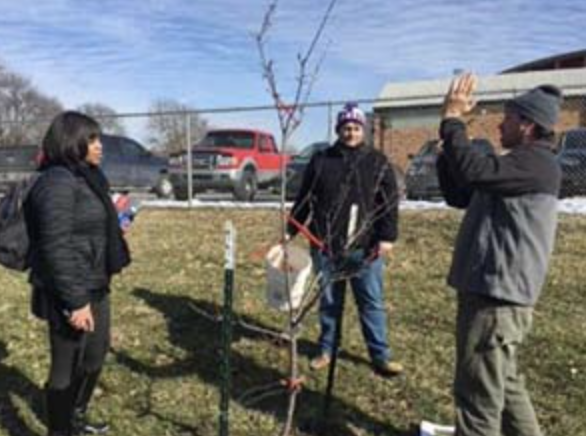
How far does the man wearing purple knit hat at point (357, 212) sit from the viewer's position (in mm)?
5949

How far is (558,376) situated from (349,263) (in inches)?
64.7

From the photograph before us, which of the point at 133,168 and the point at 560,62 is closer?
the point at 133,168

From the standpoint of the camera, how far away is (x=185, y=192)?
60.9 feet

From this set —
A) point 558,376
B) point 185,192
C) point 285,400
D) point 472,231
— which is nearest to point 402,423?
point 285,400

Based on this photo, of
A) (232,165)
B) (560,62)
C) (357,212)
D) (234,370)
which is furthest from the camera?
(560,62)

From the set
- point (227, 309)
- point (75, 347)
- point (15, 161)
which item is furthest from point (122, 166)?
point (227, 309)

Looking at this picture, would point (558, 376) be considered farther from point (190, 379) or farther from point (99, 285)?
point (99, 285)

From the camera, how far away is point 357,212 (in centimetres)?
596

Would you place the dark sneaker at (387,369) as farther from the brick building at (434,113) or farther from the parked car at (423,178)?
the parked car at (423,178)

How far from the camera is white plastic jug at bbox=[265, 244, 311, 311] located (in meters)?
4.99

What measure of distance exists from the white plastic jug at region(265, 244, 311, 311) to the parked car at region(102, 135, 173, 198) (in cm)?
1516

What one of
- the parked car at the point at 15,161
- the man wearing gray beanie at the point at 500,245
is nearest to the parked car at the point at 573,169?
the parked car at the point at 15,161

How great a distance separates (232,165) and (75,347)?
14.7m

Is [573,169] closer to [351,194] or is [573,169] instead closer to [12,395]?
[351,194]
